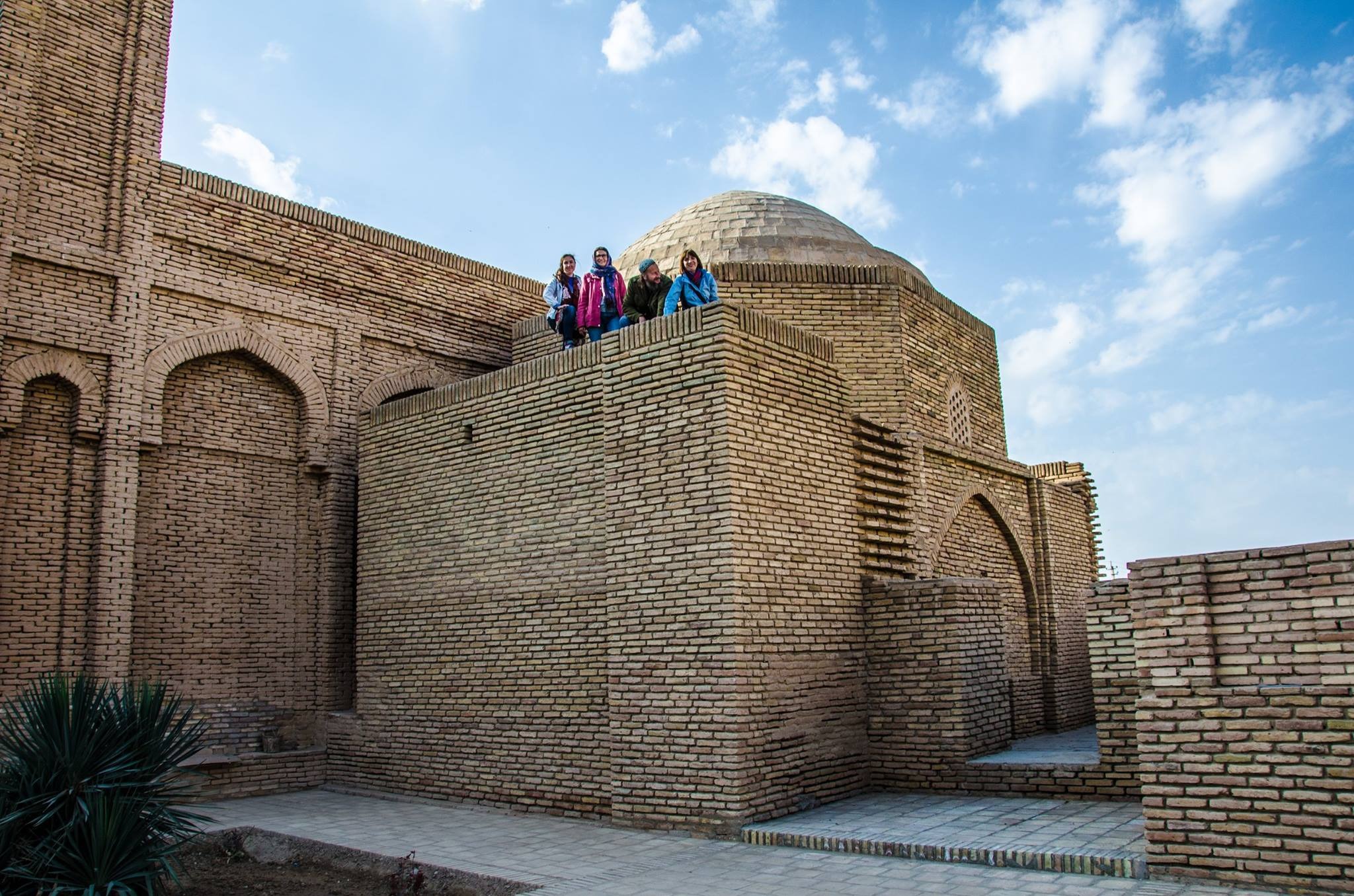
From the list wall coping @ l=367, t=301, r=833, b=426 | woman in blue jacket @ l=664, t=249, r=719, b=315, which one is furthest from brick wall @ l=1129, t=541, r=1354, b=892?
woman in blue jacket @ l=664, t=249, r=719, b=315

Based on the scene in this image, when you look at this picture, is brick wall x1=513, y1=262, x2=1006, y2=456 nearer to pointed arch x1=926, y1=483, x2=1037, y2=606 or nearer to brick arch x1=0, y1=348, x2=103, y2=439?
pointed arch x1=926, y1=483, x2=1037, y2=606

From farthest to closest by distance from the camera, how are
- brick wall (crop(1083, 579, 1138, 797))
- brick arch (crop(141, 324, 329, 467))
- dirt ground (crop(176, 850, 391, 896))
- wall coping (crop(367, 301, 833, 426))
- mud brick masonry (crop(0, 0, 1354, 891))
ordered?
brick arch (crop(141, 324, 329, 467))
wall coping (crop(367, 301, 833, 426))
brick wall (crop(1083, 579, 1138, 797))
dirt ground (crop(176, 850, 391, 896))
mud brick masonry (crop(0, 0, 1354, 891))

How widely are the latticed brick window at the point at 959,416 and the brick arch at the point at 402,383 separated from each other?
18.0ft

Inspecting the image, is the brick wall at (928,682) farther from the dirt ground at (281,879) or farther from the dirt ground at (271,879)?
the dirt ground at (271,879)

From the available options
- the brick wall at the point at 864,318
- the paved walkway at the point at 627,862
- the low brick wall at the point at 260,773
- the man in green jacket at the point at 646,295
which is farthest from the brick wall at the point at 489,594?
the brick wall at the point at 864,318

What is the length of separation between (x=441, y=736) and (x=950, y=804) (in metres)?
4.17

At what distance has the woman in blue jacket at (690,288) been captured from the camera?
7.69 meters

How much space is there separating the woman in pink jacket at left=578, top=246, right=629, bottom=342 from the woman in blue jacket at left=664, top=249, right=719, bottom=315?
78cm

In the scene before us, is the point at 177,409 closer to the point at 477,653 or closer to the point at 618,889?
the point at 477,653

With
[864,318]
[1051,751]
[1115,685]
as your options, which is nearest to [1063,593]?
[1051,751]

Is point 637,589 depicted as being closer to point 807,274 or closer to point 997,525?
point 807,274

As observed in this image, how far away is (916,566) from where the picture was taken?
8727 mm

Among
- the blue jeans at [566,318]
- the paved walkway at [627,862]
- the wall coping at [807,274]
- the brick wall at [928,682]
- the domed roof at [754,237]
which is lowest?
the paved walkway at [627,862]

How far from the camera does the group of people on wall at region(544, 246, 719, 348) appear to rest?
25.4ft
